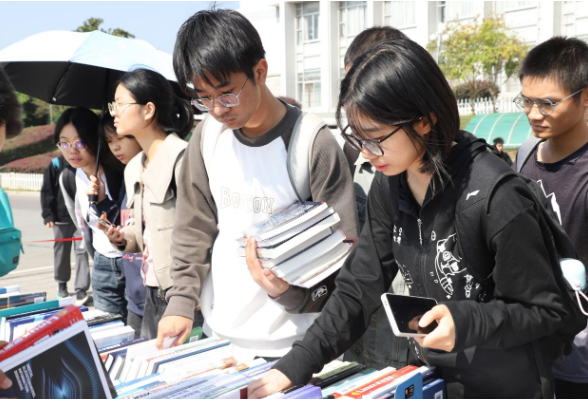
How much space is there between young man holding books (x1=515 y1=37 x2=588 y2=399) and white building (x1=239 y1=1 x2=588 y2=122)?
2788 cm

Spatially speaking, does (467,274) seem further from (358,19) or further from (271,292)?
(358,19)

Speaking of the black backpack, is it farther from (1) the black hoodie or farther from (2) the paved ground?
(2) the paved ground

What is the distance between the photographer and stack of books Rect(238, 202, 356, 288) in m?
1.81

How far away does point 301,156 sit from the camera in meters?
1.95

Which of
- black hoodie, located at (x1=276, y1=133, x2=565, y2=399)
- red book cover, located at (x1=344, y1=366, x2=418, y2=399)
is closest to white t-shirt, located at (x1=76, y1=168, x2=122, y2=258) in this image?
black hoodie, located at (x1=276, y1=133, x2=565, y2=399)

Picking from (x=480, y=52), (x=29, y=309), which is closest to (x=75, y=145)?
(x=29, y=309)

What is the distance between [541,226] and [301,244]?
0.77 meters

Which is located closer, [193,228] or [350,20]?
[193,228]

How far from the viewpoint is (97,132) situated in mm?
3891

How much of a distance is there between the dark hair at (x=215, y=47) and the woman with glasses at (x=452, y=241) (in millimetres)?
512

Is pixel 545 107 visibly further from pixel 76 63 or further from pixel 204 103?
pixel 76 63

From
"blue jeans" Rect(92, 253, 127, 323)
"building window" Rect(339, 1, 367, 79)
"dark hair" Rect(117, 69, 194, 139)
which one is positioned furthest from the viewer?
"building window" Rect(339, 1, 367, 79)

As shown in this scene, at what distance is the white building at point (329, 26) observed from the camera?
2902 cm

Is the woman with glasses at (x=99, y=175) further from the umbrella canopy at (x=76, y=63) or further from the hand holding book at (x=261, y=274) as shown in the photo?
the hand holding book at (x=261, y=274)
